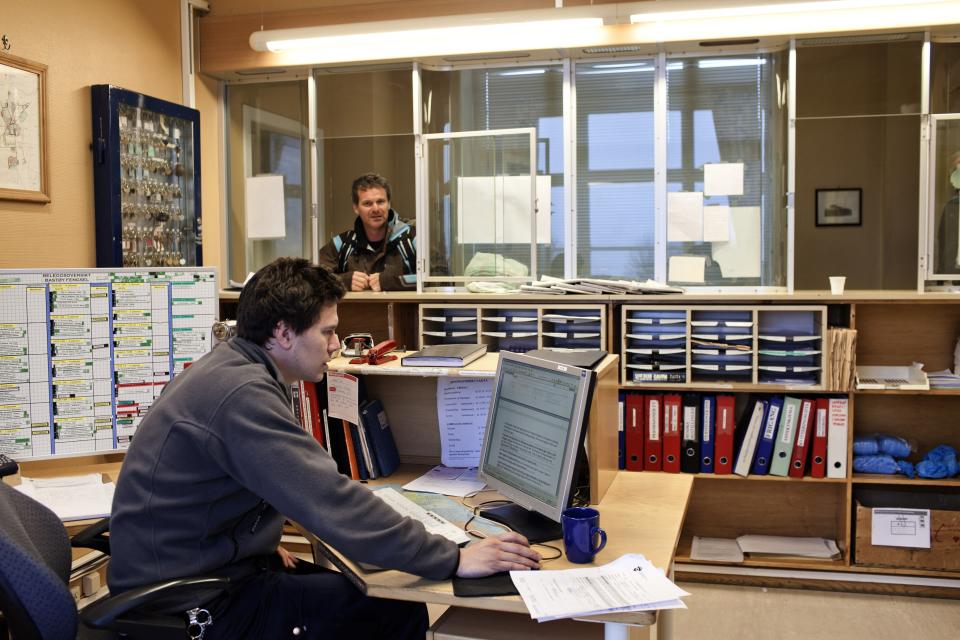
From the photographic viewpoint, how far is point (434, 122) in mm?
4402

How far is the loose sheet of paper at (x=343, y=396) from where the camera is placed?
243 cm

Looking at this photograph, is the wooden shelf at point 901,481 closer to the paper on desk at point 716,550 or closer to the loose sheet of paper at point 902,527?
the loose sheet of paper at point 902,527

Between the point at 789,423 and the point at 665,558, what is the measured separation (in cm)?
207

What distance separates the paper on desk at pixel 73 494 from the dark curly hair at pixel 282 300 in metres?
0.74

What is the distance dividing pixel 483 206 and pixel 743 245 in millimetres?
1256

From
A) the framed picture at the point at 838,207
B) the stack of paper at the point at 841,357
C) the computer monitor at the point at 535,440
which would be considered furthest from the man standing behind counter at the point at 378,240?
the framed picture at the point at 838,207

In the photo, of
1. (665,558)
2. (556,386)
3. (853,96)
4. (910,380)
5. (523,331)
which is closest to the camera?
(665,558)

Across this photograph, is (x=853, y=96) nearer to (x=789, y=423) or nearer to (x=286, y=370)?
(x=789, y=423)

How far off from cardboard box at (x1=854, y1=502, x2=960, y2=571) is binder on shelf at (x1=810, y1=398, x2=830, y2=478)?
0.21 metres

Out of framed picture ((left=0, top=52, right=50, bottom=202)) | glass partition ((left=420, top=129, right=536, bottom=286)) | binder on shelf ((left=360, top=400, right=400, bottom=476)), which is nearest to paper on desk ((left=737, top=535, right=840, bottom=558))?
glass partition ((left=420, top=129, right=536, bottom=286))

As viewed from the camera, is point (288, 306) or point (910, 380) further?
point (910, 380)

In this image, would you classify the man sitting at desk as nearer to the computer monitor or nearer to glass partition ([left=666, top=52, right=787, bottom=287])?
the computer monitor

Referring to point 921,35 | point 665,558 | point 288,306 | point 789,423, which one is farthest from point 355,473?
point 921,35

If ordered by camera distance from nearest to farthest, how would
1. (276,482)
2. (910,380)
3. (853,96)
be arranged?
(276,482)
(910,380)
(853,96)
